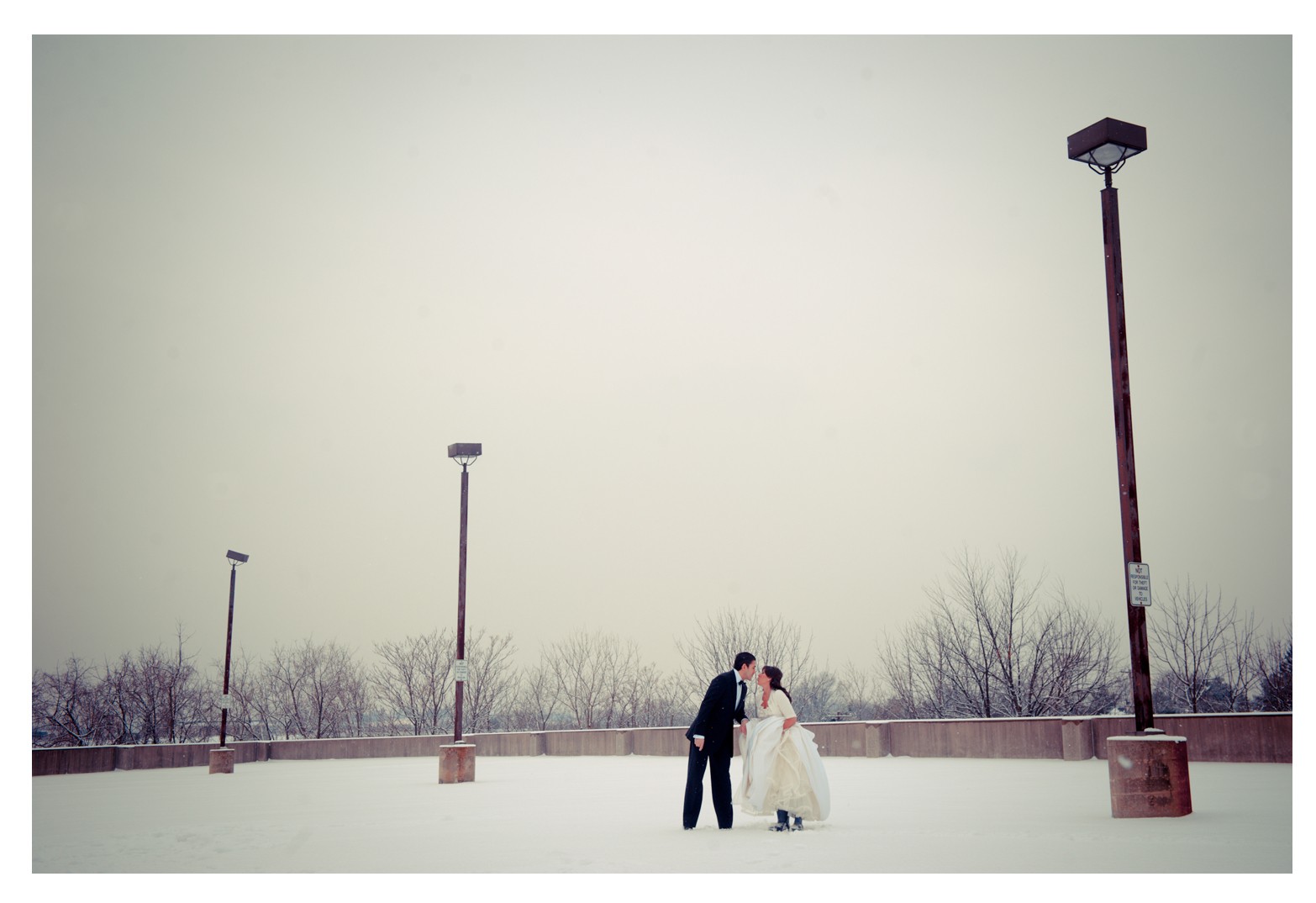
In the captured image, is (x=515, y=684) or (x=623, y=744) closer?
(x=623, y=744)

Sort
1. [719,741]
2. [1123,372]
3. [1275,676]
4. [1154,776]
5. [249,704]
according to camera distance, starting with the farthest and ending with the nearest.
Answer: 1. [249,704]
2. [1275,676]
3. [1123,372]
4. [719,741]
5. [1154,776]

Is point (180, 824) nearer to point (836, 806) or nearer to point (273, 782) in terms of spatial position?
point (836, 806)

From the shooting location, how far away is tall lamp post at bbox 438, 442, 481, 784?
2216 cm

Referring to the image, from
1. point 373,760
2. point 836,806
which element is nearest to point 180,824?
point 836,806

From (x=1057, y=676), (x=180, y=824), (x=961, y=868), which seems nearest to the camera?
(x=961, y=868)

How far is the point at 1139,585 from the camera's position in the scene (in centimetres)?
1123

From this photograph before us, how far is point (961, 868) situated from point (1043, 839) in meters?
1.77

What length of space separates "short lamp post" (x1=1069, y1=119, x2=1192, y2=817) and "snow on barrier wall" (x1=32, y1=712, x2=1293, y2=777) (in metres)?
2.86

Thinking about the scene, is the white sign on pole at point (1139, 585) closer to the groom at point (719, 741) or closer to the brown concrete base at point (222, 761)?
the groom at point (719, 741)

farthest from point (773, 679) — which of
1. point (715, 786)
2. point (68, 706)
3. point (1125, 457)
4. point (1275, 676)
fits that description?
point (68, 706)

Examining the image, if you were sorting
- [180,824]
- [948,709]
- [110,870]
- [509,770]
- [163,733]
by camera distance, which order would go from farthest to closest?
[163,733] < [948,709] < [509,770] < [180,824] < [110,870]

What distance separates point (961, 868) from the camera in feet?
27.4

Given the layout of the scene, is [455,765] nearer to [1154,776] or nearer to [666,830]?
[666,830]

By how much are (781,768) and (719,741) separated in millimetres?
653
